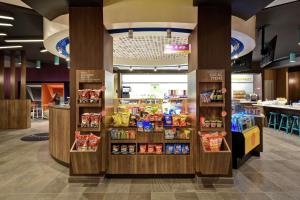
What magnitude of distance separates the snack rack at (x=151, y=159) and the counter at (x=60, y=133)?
1.18 m

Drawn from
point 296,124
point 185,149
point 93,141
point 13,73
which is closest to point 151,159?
point 185,149

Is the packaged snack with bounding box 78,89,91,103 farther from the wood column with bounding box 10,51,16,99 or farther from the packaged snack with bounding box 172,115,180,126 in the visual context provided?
the wood column with bounding box 10,51,16,99

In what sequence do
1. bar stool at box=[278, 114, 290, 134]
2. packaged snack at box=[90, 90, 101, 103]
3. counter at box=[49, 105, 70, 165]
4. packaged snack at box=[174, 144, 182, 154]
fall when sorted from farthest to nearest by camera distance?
bar stool at box=[278, 114, 290, 134]
counter at box=[49, 105, 70, 165]
packaged snack at box=[174, 144, 182, 154]
packaged snack at box=[90, 90, 101, 103]

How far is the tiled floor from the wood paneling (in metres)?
5.70

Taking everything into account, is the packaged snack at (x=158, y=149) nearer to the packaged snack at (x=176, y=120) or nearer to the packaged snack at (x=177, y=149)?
the packaged snack at (x=177, y=149)

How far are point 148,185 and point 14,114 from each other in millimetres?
9207

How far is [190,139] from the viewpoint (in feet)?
→ 14.0

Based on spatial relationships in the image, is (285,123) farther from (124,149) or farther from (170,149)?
(124,149)

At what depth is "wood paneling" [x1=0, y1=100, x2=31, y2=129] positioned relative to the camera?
423 inches

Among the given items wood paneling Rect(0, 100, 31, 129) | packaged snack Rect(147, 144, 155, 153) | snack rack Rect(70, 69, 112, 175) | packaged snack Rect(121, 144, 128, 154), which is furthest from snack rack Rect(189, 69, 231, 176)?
wood paneling Rect(0, 100, 31, 129)

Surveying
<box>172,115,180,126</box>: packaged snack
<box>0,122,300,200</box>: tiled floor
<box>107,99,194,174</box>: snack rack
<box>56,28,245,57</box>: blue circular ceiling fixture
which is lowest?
<box>0,122,300,200</box>: tiled floor

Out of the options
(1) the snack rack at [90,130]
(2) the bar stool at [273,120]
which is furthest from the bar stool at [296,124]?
(1) the snack rack at [90,130]

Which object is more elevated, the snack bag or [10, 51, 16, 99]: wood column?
[10, 51, 16, 99]: wood column

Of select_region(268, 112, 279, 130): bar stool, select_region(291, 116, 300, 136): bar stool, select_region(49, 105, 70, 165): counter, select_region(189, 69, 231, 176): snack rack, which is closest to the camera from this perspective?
select_region(189, 69, 231, 176): snack rack
